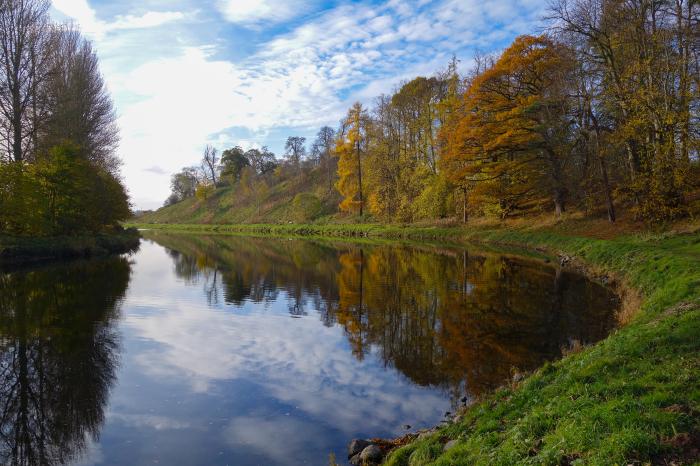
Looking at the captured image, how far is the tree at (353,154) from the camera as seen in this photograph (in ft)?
186

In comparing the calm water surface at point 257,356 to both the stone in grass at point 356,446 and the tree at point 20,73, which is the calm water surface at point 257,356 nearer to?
the stone in grass at point 356,446

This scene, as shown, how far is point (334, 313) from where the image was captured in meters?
16.1

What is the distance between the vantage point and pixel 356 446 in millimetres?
6910

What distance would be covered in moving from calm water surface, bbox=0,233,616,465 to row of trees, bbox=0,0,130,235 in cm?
749

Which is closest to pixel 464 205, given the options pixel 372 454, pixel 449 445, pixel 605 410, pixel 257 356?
pixel 257 356

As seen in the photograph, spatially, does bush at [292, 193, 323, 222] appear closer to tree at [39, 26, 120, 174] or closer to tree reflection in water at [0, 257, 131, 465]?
tree at [39, 26, 120, 174]

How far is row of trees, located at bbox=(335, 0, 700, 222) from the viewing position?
21.2 meters

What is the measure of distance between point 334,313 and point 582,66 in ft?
71.7

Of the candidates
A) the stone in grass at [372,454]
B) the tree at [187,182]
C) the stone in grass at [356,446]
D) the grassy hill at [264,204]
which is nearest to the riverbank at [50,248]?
the stone in grass at [356,446]

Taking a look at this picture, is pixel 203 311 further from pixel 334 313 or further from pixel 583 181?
pixel 583 181

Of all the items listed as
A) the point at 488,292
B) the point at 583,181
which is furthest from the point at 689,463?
the point at 583,181

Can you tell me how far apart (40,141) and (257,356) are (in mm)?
28840

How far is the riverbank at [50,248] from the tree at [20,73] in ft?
17.1

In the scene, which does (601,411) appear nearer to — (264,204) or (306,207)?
(306,207)
